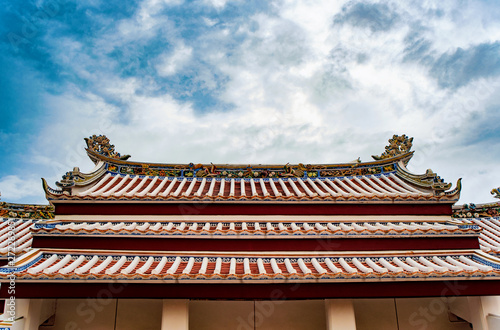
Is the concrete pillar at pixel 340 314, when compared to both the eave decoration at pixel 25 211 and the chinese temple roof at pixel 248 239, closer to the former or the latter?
the chinese temple roof at pixel 248 239

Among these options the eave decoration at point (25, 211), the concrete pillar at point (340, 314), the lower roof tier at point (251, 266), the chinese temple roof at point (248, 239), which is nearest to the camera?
the lower roof tier at point (251, 266)

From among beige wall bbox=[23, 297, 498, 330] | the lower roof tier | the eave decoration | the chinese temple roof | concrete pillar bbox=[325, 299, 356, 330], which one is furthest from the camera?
the eave decoration

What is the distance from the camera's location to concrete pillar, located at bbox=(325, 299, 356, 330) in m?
5.71

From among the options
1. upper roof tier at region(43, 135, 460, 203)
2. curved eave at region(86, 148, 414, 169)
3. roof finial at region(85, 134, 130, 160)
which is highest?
roof finial at region(85, 134, 130, 160)

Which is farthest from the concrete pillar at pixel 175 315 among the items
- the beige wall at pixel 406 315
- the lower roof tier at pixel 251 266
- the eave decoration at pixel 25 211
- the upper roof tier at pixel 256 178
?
the eave decoration at pixel 25 211

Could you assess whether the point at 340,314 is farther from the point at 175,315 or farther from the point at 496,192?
the point at 496,192

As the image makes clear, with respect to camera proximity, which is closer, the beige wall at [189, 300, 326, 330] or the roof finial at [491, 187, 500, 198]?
the beige wall at [189, 300, 326, 330]

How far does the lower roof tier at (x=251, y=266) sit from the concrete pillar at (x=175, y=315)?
22.4 inches

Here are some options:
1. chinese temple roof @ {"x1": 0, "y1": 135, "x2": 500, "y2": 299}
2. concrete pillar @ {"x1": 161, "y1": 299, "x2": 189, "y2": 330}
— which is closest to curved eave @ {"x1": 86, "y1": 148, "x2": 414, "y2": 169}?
chinese temple roof @ {"x1": 0, "y1": 135, "x2": 500, "y2": 299}

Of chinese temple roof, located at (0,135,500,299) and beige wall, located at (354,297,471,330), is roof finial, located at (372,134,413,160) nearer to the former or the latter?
chinese temple roof, located at (0,135,500,299)

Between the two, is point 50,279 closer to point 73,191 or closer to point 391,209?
point 73,191

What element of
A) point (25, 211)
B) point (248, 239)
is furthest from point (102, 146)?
point (248, 239)

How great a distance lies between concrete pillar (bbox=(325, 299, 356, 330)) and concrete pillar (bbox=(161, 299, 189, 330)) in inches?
110

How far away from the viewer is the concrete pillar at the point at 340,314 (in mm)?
5711
